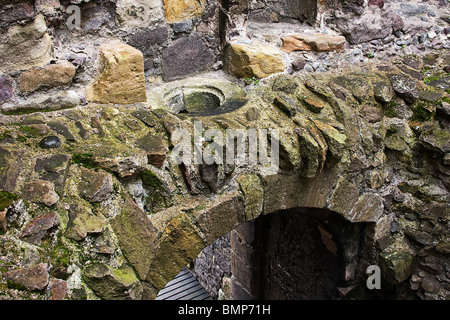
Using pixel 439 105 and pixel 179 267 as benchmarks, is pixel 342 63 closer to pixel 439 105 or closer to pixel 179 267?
pixel 439 105

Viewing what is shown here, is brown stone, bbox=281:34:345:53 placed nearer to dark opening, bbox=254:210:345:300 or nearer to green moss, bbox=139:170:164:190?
dark opening, bbox=254:210:345:300

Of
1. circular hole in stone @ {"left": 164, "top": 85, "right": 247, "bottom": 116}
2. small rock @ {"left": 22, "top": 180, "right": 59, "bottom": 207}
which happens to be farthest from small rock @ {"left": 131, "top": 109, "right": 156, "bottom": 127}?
small rock @ {"left": 22, "top": 180, "right": 59, "bottom": 207}

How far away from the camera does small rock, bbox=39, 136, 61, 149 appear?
1689 mm

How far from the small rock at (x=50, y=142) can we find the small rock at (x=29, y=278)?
1.75ft

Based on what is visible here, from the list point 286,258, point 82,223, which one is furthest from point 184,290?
point 82,223

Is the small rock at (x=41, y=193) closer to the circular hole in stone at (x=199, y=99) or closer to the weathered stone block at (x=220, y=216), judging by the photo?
the weathered stone block at (x=220, y=216)

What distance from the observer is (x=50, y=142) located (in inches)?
67.4

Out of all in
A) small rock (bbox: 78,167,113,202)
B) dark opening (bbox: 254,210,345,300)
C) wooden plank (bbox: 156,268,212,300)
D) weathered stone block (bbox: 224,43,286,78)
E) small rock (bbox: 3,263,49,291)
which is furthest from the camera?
wooden plank (bbox: 156,268,212,300)

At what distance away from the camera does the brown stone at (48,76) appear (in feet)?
6.25

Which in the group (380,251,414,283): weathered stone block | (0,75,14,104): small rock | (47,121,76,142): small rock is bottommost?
(380,251,414,283): weathered stone block

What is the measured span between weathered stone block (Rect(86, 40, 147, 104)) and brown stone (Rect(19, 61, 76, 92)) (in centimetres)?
12

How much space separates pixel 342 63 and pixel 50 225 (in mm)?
2245

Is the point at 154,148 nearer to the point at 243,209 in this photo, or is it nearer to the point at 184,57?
the point at 243,209
